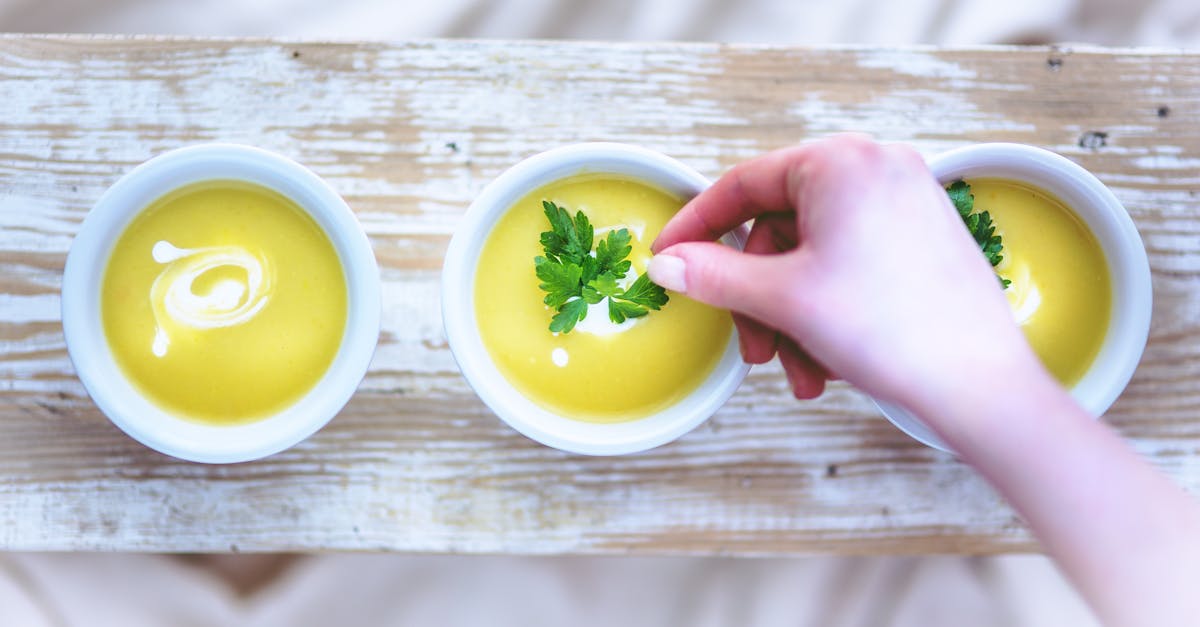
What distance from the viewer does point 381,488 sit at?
111cm

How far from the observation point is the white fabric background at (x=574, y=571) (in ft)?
4.47

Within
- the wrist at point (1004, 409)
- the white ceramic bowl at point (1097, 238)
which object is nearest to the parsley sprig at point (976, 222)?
the white ceramic bowl at point (1097, 238)

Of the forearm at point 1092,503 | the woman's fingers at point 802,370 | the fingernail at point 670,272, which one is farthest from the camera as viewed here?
the woman's fingers at point 802,370

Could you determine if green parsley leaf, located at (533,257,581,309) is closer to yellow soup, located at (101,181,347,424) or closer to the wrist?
yellow soup, located at (101,181,347,424)

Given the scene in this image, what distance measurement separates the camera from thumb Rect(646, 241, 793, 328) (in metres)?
0.88

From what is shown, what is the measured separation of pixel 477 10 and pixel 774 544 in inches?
35.9

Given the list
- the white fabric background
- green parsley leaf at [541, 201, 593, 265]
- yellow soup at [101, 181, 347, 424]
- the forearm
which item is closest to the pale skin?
the forearm

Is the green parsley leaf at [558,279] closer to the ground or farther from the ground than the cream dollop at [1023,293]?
closer to the ground

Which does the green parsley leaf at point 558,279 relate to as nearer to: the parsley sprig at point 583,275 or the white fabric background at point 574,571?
the parsley sprig at point 583,275

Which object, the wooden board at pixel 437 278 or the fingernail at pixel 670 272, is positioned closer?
the fingernail at pixel 670 272

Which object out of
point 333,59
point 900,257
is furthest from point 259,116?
point 900,257

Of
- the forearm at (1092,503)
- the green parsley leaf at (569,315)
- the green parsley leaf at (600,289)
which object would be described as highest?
the green parsley leaf at (600,289)

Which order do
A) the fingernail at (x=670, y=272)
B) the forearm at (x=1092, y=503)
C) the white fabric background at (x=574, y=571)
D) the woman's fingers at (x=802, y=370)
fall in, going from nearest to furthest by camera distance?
the forearm at (x=1092, y=503)
the fingernail at (x=670, y=272)
the woman's fingers at (x=802, y=370)
the white fabric background at (x=574, y=571)

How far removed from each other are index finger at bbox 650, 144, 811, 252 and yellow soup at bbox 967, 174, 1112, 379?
0.27 metres
